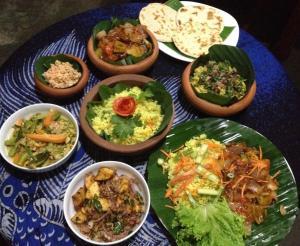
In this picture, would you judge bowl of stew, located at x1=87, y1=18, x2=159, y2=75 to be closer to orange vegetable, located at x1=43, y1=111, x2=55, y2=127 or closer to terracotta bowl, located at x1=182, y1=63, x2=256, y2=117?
terracotta bowl, located at x1=182, y1=63, x2=256, y2=117

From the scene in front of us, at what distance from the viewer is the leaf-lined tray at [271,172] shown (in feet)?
8.91

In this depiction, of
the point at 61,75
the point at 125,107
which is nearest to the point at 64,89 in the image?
the point at 61,75

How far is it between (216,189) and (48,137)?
1.36 m

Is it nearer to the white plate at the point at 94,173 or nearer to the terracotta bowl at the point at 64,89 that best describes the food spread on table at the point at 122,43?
the terracotta bowl at the point at 64,89

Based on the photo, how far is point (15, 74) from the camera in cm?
355

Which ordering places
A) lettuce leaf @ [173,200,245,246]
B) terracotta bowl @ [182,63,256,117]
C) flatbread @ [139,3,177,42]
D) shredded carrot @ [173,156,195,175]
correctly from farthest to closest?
1. flatbread @ [139,3,177,42]
2. terracotta bowl @ [182,63,256,117]
3. shredded carrot @ [173,156,195,175]
4. lettuce leaf @ [173,200,245,246]

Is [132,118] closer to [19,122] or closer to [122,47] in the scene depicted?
[122,47]

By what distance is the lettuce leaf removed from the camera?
259 cm

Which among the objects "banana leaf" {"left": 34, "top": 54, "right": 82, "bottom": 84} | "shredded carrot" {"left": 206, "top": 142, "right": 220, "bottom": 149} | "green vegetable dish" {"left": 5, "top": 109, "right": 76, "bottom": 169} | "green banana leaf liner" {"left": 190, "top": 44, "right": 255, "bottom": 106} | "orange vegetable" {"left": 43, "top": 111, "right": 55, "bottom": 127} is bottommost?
"green vegetable dish" {"left": 5, "top": 109, "right": 76, "bottom": 169}

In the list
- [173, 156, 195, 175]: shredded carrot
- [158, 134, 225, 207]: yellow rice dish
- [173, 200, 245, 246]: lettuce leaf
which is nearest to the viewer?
[173, 200, 245, 246]: lettuce leaf

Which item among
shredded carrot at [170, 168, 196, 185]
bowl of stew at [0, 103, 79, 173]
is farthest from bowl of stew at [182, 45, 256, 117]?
bowl of stew at [0, 103, 79, 173]

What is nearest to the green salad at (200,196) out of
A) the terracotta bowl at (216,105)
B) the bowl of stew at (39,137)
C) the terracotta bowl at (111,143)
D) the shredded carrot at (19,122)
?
the terracotta bowl at (111,143)

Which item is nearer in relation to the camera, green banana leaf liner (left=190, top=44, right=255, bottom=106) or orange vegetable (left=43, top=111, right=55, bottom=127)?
orange vegetable (left=43, top=111, right=55, bottom=127)

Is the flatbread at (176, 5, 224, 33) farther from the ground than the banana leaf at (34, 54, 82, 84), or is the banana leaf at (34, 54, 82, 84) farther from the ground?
the flatbread at (176, 5, 224, 33)
